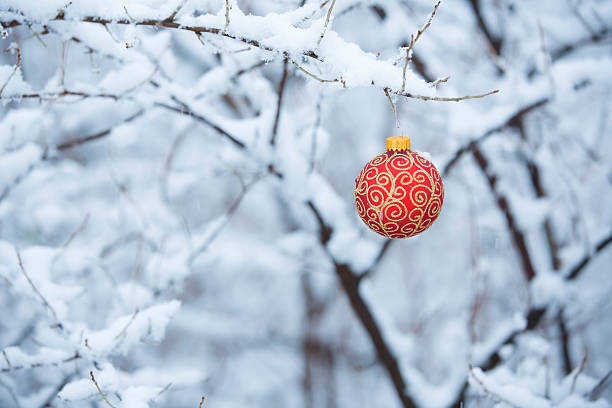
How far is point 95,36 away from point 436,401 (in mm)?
2586

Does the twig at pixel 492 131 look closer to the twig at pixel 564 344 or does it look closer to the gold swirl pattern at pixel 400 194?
the gold swirl pattern at pixel 400 194

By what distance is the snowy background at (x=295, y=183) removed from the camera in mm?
1378

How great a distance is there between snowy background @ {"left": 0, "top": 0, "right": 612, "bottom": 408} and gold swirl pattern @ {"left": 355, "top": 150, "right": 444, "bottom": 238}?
210mm

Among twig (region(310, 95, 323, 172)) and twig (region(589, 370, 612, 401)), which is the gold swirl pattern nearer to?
twig (region(310, 95, 323, 172))

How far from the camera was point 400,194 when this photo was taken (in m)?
1.20

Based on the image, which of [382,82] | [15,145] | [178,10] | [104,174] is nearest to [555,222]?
[382,82]

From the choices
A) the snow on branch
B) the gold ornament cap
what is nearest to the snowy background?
the snow on branch

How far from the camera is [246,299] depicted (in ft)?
19.9

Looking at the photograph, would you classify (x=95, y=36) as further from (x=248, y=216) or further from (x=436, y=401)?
(x=248, y=216)

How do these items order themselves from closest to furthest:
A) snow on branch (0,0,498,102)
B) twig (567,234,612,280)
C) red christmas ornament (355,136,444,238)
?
snow on branch (0,0,498,102) < red christmas ornament (355,136,444,238) < twig (567,234,612,280)

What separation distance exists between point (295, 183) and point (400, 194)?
31.7 inches

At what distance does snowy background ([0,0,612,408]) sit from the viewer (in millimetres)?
1378

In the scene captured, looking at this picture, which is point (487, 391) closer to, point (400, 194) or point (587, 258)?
point (400, 194)

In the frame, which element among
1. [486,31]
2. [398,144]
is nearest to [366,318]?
[398,144]
